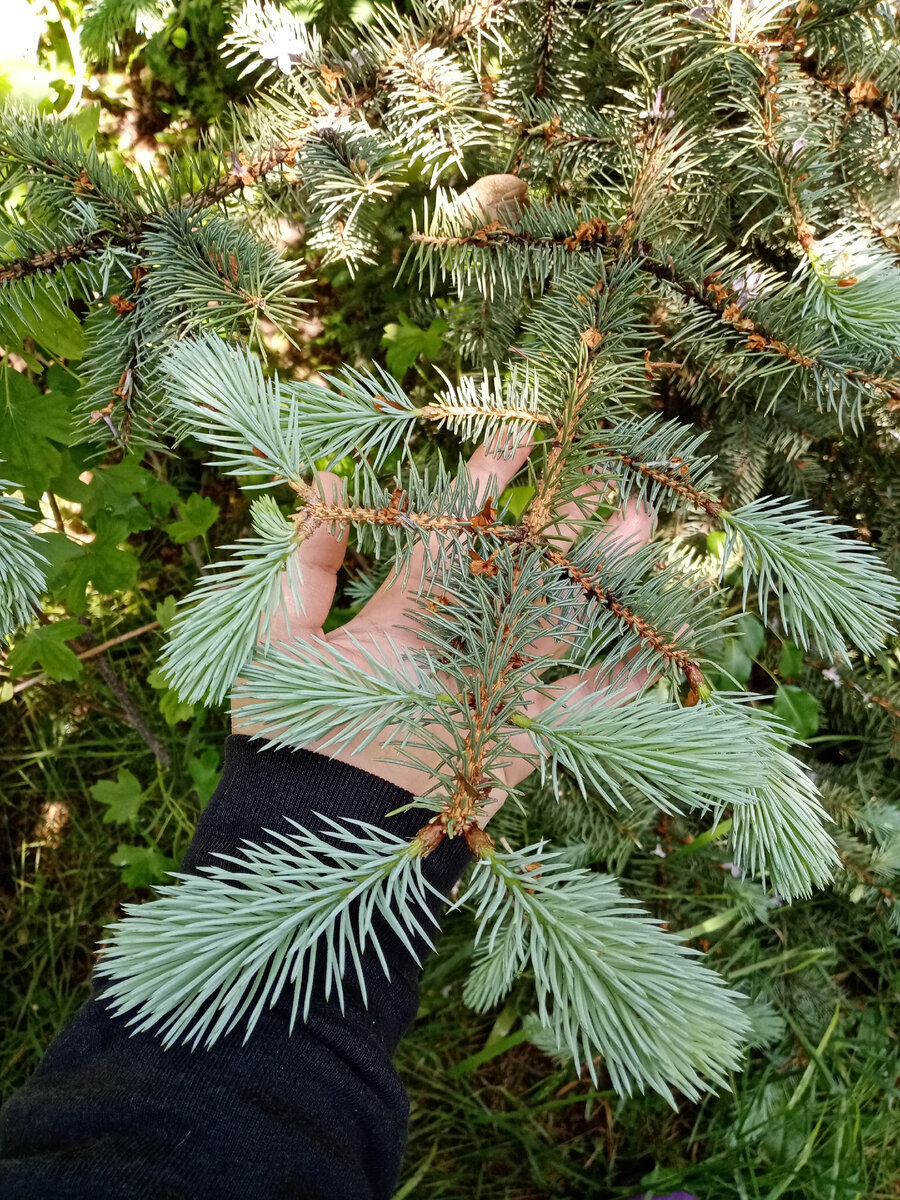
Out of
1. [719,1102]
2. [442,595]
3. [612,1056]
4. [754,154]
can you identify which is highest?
[754,154]

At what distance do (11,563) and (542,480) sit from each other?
62cm

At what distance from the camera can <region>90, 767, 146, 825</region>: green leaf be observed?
2.03 metres

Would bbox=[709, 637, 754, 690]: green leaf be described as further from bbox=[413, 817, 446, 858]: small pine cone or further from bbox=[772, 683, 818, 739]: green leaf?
bbox=[413, 817, 446, 858]: small pine cone

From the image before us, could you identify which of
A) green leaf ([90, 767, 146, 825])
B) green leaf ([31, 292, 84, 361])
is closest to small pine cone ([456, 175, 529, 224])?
green leaf ([31, 292, 84, 361])

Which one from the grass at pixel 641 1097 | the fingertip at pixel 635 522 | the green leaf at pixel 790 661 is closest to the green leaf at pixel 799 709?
the green leaf at pixel 790 661

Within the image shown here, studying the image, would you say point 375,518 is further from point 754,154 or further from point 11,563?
point 754,154

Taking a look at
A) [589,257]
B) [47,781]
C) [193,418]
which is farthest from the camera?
[47,781]

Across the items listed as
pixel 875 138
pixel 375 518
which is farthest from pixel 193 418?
pixel 875 138

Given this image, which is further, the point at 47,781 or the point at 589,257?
the point at 47,781

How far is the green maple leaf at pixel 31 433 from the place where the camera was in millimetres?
1354

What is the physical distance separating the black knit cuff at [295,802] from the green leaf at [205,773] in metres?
0.93

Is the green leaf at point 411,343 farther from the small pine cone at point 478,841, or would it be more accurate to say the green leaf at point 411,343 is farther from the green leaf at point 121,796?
the green leaf at point 121,796

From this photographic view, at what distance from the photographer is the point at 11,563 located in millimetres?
825

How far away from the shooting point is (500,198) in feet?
3.72
